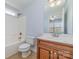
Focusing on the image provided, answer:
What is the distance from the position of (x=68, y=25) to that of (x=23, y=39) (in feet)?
8.41

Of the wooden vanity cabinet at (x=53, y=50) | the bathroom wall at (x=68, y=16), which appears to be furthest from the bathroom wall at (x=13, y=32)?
the bathroom wall at (x=68, y=16)

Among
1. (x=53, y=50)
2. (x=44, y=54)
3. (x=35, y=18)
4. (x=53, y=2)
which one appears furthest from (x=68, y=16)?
(x=35, y=18)

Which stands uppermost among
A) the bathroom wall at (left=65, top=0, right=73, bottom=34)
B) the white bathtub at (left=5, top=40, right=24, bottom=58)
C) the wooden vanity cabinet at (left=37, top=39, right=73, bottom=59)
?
the bathroom wall at (left=65, top=0, right=73, bottom=34)


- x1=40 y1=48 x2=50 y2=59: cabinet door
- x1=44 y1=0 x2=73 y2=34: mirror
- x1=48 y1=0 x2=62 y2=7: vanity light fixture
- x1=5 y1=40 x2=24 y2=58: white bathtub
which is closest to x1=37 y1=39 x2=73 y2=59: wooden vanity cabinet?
x1=40 y1=48 x2=50 y2=59: cabinet door


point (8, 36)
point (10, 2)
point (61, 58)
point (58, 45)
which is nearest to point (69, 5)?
point (58, 45)

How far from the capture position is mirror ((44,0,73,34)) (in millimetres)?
2078

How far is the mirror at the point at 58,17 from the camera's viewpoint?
2078mm

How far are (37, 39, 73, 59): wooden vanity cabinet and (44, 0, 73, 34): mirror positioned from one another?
494 millimetres

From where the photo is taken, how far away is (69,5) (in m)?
2.06

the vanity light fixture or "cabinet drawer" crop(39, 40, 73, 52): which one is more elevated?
the vanity light fixture

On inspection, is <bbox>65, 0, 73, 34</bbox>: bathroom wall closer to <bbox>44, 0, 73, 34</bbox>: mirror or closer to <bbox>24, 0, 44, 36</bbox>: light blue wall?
<bbox>44, 0, 73, 34</bbox>: mirror

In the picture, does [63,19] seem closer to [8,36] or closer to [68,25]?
[68,25]

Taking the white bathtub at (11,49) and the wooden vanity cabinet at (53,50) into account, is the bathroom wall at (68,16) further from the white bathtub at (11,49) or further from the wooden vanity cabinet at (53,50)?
the white bathtub at (11,49)

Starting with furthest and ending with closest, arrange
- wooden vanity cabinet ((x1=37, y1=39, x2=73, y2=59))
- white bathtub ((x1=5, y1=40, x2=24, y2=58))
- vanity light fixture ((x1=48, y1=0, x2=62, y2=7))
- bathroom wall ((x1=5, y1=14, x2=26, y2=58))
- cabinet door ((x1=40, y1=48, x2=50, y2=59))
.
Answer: bathroom wall ((x1=5, y1=14, x2=26, y2=58)), white bathtub ((x1=5, y1=40, x2=24, y2=58)), vanity light fixture ((x1=48, y1=0, x2=62, y2=7)), cabinet door ((x1=40, y1=48, x2=50, y2=59)), wooden vanity cabinet ((x1=37, y1=39, x2=73, y2=59))
